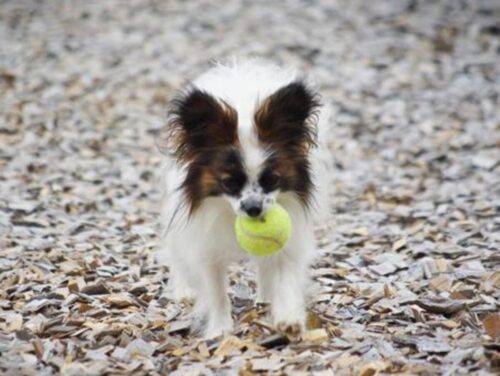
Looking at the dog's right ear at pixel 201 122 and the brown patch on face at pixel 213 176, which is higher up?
the dog's right ear at pixel 201 122

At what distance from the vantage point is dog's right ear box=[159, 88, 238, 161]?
396cm

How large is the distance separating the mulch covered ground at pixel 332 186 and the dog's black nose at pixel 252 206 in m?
0.58

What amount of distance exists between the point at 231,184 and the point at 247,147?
18cm

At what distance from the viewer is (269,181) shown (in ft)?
12.8

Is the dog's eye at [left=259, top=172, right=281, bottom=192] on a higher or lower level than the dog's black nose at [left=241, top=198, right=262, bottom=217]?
higher

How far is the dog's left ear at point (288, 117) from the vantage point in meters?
3.98

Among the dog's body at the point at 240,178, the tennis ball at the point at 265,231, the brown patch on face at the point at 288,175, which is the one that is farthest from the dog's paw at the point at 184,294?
the brown patch on face at the point at 288,175

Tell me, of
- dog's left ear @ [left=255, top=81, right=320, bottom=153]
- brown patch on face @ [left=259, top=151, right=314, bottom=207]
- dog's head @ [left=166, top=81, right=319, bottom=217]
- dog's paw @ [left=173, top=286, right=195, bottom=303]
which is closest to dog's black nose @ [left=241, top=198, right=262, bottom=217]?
dog's head @ [left=166, top=81, right=319, bottom=217]

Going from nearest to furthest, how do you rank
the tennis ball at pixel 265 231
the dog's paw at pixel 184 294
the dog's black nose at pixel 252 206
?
1. the dog's black nose at pixel 252 206
2. the tennis ball at pixel 265 231
3. the dog's paw at pixel 184 294

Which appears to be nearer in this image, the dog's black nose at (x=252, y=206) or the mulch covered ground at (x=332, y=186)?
the dog's black nose at (x=252, y=206)

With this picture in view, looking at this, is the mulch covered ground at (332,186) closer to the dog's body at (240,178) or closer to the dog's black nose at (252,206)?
the dog's body at (240,178)

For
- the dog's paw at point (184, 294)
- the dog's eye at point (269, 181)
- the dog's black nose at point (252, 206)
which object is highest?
the dog's eye at point (269, 181)

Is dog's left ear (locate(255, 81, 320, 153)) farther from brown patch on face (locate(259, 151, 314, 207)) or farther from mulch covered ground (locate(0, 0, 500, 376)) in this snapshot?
mulch covered ground (locate(0, 0, 500, 376))

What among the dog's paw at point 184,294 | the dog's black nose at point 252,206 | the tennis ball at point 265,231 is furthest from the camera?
the dog's paw at point 184,294
